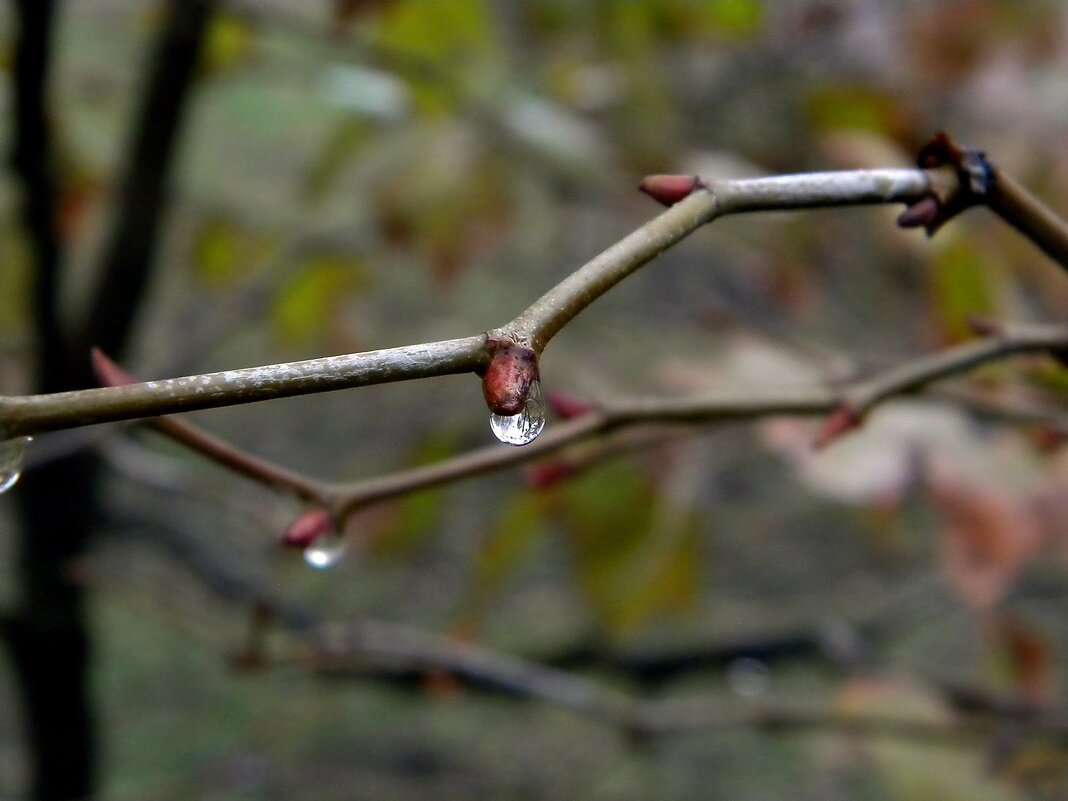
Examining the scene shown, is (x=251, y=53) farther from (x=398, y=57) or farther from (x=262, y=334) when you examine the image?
(x=262, y=334)

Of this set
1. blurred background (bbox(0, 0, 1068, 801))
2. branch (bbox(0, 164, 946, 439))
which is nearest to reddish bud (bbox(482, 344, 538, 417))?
branch (bbox(0, 164, 946, 439))

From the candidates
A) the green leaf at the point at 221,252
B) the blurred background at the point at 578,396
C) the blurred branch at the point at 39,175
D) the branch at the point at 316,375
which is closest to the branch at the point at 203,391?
the branch at the point at 316,375

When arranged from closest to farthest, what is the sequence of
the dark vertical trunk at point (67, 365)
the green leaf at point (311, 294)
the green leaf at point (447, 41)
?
the dark vertical trunk at point (67, 365), the green leaf at point (447, 41), the green leaf at point (311, 294)

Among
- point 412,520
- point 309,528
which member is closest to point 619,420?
point 309,528

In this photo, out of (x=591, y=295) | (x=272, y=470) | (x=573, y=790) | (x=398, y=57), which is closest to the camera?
(x=591, y=295)

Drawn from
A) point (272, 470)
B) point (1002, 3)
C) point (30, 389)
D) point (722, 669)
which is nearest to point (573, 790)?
point (722, 669)

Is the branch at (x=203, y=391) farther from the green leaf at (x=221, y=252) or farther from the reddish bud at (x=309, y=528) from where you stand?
the green leaf at (x=221, y=252)
